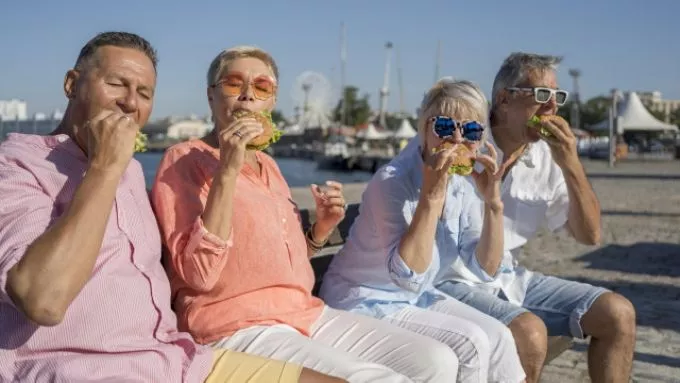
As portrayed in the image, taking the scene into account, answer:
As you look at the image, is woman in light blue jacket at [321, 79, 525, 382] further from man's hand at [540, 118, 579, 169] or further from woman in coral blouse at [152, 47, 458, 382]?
man's hand at [540, 118, 579, 169]

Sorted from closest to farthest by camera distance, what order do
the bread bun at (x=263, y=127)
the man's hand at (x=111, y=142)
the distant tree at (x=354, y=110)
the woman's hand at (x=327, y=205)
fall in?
1. the man's hand at (x=111, y=142)
2. the bread bun at (x=263, y=127)
3. the woman's hand at (x=327, y=205)
4. the distant tree at (x=354, y=110)

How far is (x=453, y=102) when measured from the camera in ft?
11.3

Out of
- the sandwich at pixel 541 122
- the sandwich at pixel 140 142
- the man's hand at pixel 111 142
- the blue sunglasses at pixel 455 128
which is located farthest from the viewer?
the sandwich at pixel 541 122

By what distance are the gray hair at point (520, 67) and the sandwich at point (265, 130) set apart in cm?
149

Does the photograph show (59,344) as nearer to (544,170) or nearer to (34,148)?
(34,148)

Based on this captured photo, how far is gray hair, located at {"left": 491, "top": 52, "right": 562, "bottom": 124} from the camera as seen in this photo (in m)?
3.95

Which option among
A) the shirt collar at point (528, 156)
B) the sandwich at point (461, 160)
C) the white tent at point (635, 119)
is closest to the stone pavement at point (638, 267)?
the shirt collar at point (528, 156)

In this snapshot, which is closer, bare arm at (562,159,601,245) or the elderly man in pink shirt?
the elderly man in pink shirt

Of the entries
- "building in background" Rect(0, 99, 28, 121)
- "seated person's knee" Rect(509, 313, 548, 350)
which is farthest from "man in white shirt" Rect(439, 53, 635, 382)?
"building in background" Rect(0, 99, 28, 121)

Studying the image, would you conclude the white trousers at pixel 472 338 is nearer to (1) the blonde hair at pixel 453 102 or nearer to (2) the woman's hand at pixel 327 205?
(2) the woman's hand at pixel 327 205

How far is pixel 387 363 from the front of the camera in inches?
117

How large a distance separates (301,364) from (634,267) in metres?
7.17

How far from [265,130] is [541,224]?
6.25ft

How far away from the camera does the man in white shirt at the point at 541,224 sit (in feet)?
11.9
